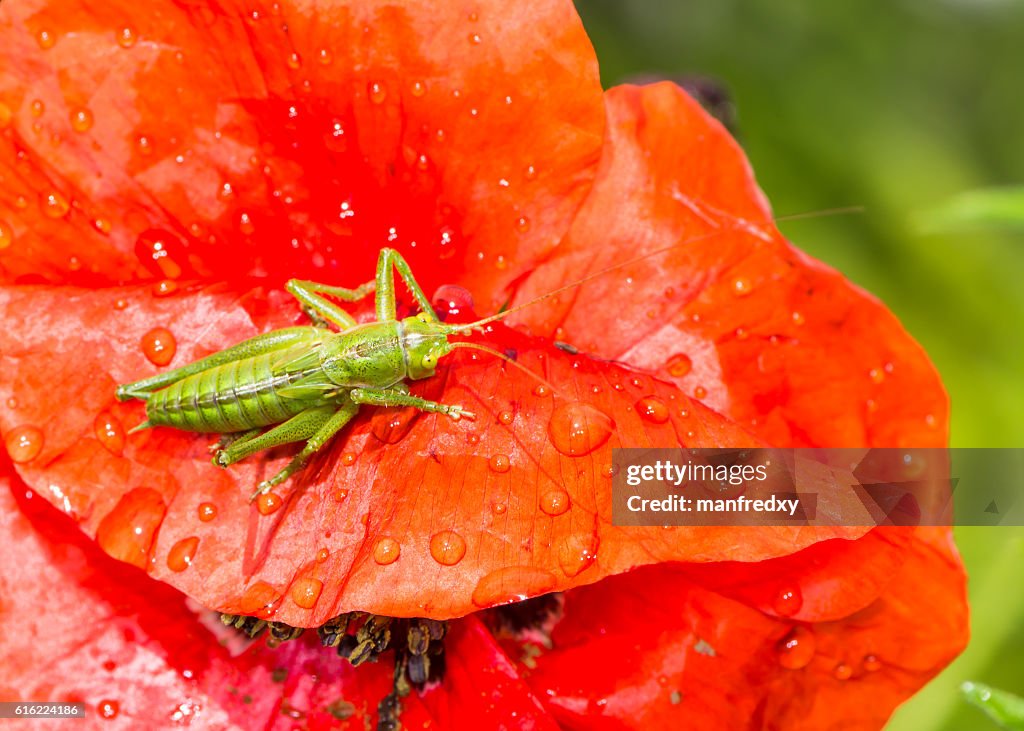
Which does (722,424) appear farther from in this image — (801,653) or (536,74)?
(536,74)

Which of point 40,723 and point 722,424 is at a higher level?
point 722,424

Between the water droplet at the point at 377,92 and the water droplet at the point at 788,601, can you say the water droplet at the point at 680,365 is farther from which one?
the water droplet at the point at 377,92

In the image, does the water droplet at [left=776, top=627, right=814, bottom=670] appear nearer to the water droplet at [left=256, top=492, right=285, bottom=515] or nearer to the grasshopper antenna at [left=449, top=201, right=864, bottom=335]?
the grasshopper antenna at [left=449, top=201, right=864, bottom=335]

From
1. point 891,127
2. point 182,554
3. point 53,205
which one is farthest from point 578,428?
point 891,127

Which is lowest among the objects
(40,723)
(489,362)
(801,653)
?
(801,653)

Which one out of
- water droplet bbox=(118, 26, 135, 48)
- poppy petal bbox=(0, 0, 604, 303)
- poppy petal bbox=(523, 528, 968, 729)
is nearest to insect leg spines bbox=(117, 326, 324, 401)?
poppy petal bbox=(0, 0, 604, 303)

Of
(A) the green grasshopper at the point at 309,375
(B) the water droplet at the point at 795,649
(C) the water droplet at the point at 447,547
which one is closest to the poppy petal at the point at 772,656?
(B) the water droplet at the point at 795,649

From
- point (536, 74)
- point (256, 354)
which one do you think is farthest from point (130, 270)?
point (536, 74)
